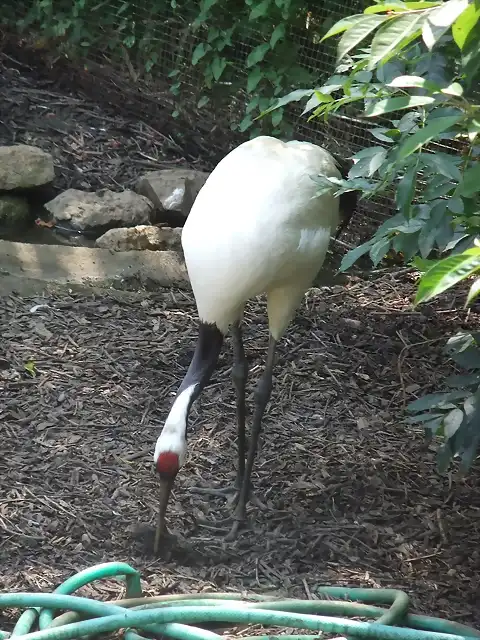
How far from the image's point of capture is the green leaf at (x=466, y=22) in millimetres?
1645

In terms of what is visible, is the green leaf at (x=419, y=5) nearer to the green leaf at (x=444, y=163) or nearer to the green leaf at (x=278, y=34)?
the green leaf at (x=444, y=163)

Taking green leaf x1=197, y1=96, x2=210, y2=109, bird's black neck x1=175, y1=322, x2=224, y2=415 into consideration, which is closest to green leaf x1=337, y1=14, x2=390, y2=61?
bird's black neck x1=175, y1=322, x2=224, y2=415

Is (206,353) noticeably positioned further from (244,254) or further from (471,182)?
(471,182)

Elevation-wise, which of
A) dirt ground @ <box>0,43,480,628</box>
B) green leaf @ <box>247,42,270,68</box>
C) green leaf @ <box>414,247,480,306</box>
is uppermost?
green leaf @ <box>414,247,480,306</box>

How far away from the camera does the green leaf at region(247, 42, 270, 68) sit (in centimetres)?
622

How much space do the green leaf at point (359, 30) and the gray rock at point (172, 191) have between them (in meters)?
4.60

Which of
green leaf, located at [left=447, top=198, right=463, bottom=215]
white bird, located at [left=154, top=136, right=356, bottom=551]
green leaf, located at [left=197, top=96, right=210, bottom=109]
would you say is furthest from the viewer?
green leaf, located at [left=197, top=96, right=210, bottom=109]

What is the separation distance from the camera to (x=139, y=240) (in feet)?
18.7

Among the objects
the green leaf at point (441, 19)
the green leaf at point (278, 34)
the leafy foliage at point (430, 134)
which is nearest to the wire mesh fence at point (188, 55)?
the green leaf at point (278, 34)

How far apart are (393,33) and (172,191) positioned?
4.76 m

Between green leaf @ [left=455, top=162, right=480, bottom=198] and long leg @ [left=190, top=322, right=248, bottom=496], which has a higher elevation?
green leaf @ [left=455, top=162, right=480, bottom=198]

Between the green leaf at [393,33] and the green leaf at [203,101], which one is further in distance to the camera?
the green leaf at [203,101]

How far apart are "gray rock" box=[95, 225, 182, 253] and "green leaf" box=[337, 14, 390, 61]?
4.03 m

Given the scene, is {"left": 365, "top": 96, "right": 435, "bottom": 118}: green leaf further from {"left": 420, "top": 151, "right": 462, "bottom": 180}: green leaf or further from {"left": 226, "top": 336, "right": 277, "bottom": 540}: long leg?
{"left": 226, "top": 336, "right": 277, "bottom": 540}: long leg
